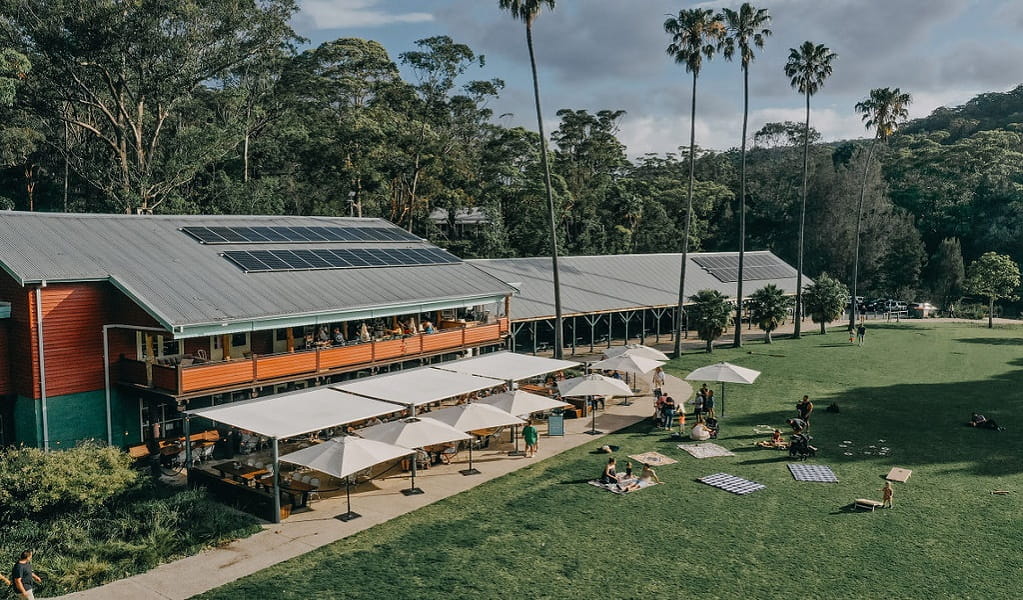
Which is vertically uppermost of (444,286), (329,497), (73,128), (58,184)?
(73,128)

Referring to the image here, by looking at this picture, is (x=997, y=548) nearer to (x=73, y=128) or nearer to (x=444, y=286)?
(x=444, y=286)

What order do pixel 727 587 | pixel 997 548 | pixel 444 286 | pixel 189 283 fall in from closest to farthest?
pixel 727 587 < pixel 997 548 < pixel 189 283 < pixel 444 286

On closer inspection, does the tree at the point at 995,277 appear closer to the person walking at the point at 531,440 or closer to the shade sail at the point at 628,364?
the shade sail at the point at 628,364

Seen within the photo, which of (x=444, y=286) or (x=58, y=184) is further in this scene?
(x=58, y=184)

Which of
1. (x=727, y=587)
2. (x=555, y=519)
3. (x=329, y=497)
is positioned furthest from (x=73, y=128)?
(x=727, y=587)

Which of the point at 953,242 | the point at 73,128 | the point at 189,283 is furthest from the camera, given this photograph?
the point at 953,242

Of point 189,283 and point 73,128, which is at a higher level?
point 73,128
